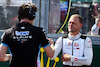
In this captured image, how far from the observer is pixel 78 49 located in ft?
9.20

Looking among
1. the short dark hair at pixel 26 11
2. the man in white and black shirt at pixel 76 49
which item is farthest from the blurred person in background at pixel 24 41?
the man in white and black shirt at pixel 76 49

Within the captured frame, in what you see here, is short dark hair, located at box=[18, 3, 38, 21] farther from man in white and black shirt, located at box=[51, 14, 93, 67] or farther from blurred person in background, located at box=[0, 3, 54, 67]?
man in white and black shirt, located at box=[51, 14, 93, 67]

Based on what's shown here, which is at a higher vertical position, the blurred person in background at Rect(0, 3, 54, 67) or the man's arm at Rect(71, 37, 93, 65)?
the blurred person in background at Rect(0, 3, 54, 67)

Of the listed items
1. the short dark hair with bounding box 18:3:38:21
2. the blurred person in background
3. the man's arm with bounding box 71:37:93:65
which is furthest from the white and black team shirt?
the short dark hair with bounding box 18:3:38:21

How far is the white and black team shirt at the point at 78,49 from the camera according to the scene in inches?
108

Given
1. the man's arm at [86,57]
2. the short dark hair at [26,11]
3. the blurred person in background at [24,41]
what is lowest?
the man's arm at [86,57]

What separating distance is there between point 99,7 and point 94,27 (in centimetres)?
44

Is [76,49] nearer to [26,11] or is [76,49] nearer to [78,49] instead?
[78,49]

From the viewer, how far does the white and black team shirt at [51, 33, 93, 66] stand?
9.01 ft

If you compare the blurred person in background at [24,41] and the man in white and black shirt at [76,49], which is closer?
the blurred person in background at [24,41]

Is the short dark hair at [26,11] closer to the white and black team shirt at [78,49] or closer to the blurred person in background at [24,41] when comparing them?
the blurred person in background at [24,41]

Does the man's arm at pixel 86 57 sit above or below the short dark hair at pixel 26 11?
below

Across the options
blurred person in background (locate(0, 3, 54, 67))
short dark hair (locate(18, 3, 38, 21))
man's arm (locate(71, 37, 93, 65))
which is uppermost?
short dark hair (locate(18, 3, 38, 21))

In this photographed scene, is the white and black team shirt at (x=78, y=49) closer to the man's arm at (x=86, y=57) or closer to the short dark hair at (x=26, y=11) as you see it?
the man's arm at (x=86, y=57)
